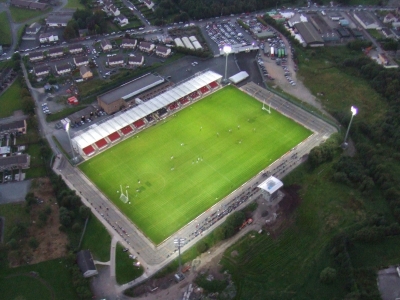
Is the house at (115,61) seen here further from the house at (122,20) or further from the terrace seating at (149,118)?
the terrace seating at (149,118)

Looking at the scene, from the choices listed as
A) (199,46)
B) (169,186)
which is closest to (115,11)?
(199,46)

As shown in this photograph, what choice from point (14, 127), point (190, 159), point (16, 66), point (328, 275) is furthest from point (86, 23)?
point (328, 275)

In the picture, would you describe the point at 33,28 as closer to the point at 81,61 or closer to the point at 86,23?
the point at 86,23

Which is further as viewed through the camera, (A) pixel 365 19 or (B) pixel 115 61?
(A) pixel 365 19

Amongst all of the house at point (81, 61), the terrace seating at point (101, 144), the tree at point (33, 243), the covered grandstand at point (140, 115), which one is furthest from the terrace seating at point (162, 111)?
the tree at point (33, 243)

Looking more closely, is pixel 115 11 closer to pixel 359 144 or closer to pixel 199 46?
pixel 199 46

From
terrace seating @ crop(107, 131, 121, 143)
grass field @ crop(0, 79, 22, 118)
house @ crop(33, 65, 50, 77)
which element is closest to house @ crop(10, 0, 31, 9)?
house @ crop(33, 65, 50, 77)
